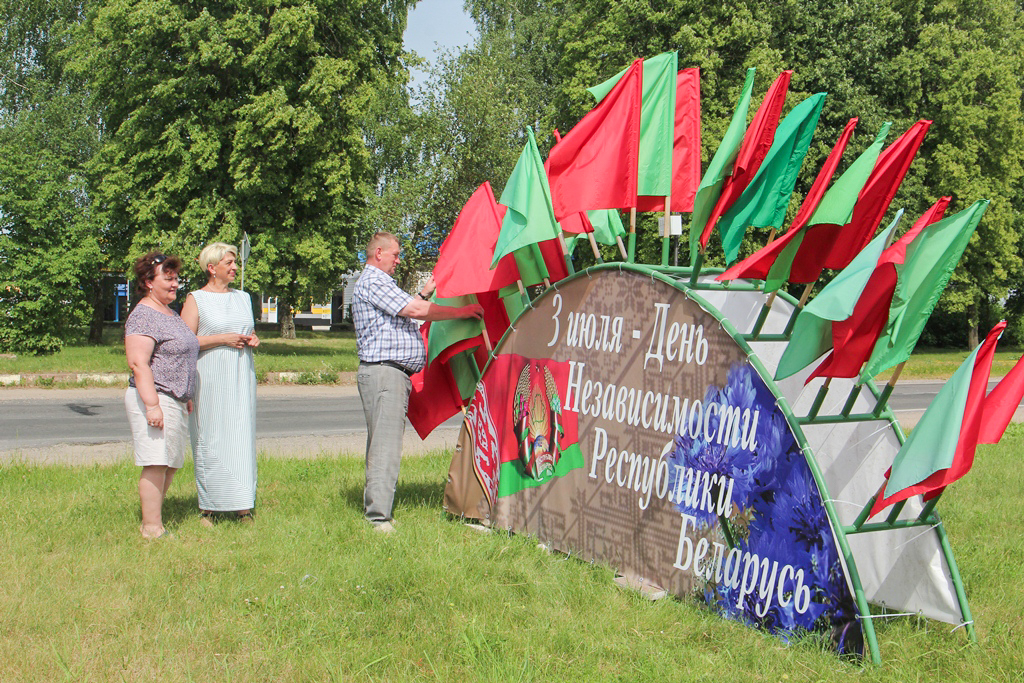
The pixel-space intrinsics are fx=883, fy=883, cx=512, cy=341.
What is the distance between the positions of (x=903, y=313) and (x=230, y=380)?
416 cm

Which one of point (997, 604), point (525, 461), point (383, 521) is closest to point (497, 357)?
point (525, 461)

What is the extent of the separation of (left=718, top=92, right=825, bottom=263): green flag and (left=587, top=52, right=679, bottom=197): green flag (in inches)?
27.5

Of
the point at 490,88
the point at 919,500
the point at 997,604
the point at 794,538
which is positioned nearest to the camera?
the point at 794,538

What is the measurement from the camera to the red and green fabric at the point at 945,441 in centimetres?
351

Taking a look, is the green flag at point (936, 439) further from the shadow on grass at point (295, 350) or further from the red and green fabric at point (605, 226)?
the shadow on grass at point (295, 350)

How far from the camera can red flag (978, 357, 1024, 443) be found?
146 inches

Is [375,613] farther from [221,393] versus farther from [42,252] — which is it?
[42,252]

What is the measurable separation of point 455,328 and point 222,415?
164 cm

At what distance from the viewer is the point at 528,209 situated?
201 inches

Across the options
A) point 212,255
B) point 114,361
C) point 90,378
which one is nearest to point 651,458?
point 212,255

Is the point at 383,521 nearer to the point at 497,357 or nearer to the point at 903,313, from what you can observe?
the point at 497,357

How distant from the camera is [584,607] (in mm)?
4379

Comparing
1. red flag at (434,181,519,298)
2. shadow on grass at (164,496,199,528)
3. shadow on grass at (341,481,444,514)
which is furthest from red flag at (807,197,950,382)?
shadow on grass at (164,496,199,528)

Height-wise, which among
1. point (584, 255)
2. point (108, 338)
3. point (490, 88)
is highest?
point (490, 88)
